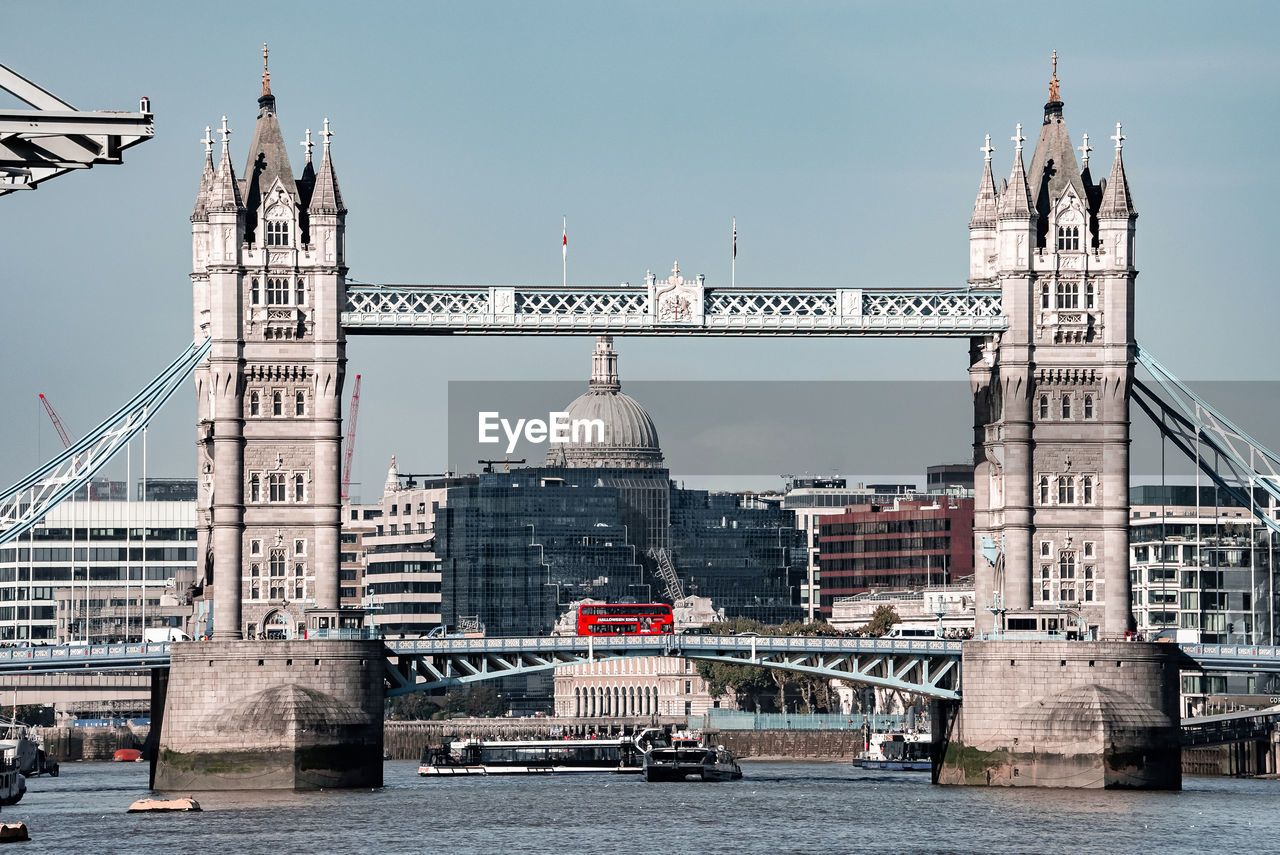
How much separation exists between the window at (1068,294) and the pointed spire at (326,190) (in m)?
38.4

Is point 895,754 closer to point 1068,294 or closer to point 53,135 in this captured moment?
point 1068,294

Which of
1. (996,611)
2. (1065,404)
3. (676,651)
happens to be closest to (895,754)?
(676,651)

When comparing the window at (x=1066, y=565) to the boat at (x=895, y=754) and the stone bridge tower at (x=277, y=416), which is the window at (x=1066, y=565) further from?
the boat at (x=895, y=754)

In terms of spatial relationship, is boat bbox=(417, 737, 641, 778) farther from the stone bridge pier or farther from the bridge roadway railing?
the stone bridge pier

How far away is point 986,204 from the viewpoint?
14012 cm

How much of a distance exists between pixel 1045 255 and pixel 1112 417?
9345mm

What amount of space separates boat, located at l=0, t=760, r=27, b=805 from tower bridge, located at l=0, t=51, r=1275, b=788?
6.93 meters

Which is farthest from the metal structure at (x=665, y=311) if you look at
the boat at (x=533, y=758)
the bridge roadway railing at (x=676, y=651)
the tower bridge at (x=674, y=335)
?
the boat at (x=533, y=758)

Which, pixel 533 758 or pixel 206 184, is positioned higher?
pixel 206 184

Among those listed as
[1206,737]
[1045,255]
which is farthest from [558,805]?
[1206,737]

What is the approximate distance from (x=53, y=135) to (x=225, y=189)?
98.5 meters

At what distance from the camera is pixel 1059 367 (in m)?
134

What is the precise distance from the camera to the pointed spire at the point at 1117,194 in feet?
440

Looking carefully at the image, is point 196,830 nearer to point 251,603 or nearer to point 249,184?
point 251,603
